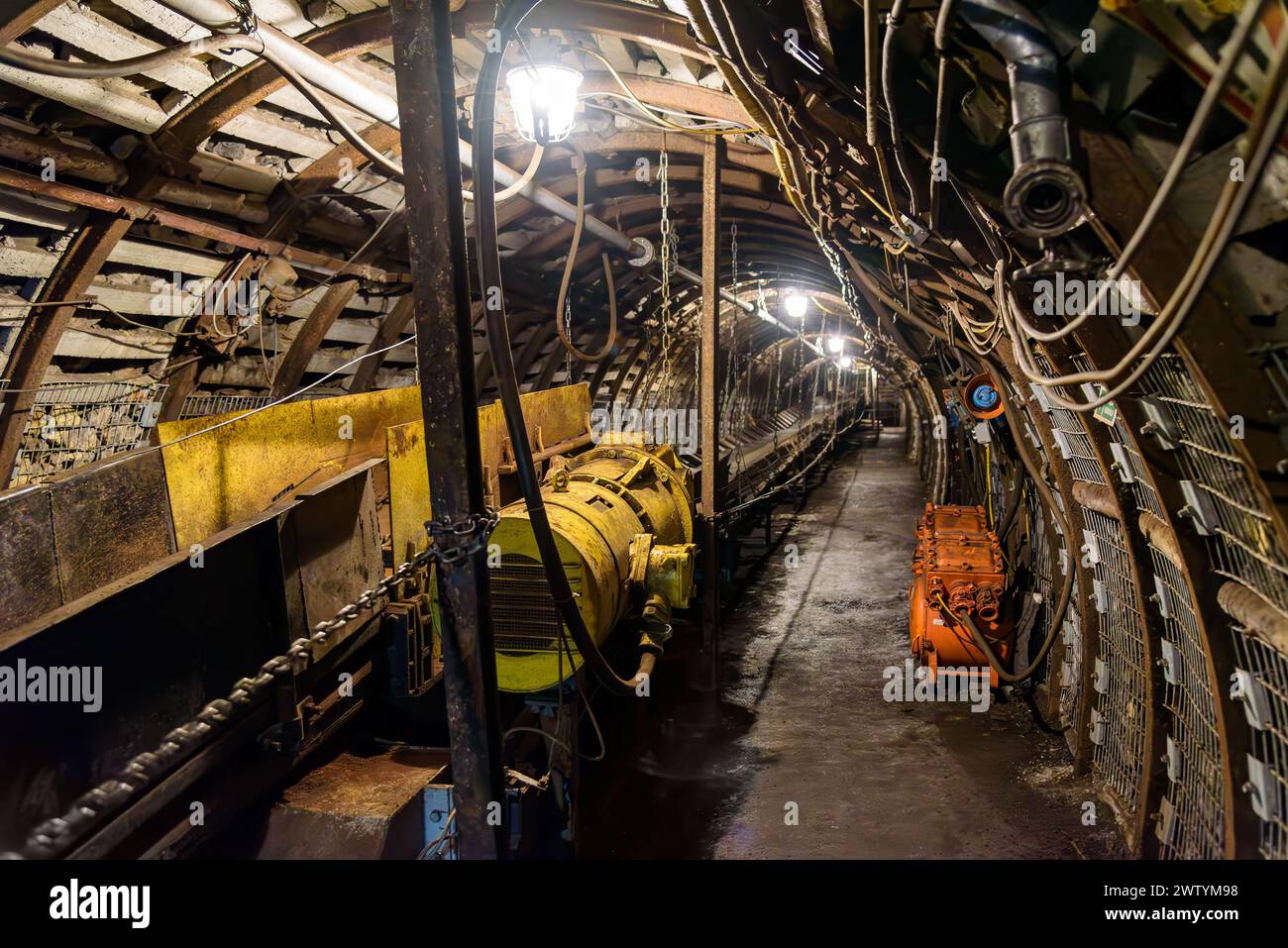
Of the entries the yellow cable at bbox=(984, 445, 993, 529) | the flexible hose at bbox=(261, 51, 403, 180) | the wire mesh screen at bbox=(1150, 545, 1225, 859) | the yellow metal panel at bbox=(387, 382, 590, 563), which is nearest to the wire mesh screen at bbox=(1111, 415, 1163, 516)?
the wire mesh screen at bbox=(1150, 545, 1225, 859)

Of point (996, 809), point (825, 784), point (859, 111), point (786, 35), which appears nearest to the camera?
point (786, 35)

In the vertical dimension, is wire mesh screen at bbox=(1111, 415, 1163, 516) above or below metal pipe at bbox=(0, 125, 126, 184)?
below

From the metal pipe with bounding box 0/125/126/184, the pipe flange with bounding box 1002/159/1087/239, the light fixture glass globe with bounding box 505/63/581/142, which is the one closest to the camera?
the pipe flange with bounding box 1002/159/1087/239

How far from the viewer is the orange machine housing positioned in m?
7.48

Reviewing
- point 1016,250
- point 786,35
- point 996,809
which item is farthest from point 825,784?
point 786,35

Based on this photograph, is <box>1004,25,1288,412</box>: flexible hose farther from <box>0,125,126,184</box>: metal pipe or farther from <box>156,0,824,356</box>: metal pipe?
<box>0,125,126,184</box>: metal pipe

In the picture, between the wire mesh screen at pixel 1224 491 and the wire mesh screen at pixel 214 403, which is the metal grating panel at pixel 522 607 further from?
the wire mesh screen at pixel 214 403

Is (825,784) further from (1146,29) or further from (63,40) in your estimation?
(63,40)

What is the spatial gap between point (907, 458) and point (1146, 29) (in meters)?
27.1

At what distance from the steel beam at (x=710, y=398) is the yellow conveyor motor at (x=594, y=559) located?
1.40 feet

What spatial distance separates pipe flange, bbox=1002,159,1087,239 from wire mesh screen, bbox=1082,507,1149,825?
3.12 metres

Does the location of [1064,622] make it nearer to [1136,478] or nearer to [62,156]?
[1136,478]

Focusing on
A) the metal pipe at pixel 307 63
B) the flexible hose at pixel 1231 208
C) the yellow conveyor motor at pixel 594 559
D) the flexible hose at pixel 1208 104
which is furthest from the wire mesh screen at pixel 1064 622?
the metal pipe at pixel 307 63

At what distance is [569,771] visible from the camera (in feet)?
17.2
